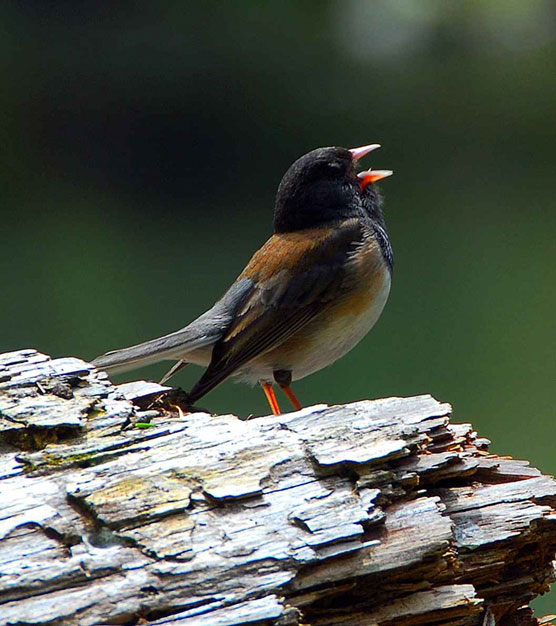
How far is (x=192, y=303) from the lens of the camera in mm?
6906

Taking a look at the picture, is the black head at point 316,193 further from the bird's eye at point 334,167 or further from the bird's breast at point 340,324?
the bird's breast at point 340,324

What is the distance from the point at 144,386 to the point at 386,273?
978 mm

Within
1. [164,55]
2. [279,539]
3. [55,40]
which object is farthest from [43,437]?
[55,40]

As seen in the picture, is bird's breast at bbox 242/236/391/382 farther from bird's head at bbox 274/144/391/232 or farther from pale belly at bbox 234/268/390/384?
bird's head at bbox 274/144/391/232

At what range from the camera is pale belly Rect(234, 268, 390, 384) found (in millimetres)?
2916

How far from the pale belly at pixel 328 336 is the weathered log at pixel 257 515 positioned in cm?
77

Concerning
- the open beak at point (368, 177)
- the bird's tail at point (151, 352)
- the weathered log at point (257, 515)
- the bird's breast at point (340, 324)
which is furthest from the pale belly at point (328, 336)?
the weathered log at point (257, 515)

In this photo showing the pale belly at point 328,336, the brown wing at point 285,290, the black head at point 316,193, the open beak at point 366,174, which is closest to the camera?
the brown wing at point 285,290

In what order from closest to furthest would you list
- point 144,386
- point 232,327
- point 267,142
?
point 144,386 < point 232,327 < point 267,142

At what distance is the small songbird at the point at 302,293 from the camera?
2.82 metres

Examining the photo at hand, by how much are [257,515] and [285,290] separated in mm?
1188

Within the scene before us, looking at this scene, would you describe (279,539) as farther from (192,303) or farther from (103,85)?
(103,85)

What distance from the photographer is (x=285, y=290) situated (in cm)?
288

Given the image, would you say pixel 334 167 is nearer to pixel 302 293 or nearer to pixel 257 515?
pixel 302 293
